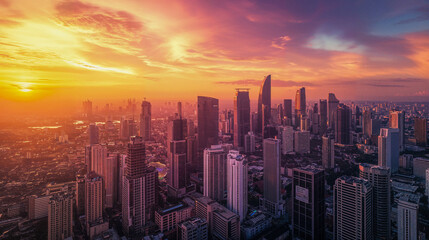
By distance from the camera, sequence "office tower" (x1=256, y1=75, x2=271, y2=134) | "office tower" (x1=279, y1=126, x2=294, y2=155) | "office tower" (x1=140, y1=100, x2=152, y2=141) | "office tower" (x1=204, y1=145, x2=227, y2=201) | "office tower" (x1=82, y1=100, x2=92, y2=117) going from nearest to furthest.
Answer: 1. "office tower" (x1=204, y1=145, x2=227, y2=201)
2. "office tower" (x1=82, y1=100, x2=92, y2=117)
3. "office tower" (x1=279, y1=126, x2=294, y2=155)
4. "office tower" (x1=140, y1=100, x2=152, y2=141)
5. "office tower" (x1=256, y1=75, x2=271, y2=134)

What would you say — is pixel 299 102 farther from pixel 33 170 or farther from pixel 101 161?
pixel 33 170

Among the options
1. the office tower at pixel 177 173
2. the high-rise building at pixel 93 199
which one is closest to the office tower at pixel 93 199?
Result: the high-rise building at pixel 93 199

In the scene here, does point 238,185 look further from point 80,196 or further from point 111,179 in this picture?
point 80,196

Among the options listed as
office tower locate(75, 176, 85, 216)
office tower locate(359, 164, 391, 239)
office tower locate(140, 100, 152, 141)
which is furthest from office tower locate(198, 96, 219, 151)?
office tower locate(359, 164, 391, 239)

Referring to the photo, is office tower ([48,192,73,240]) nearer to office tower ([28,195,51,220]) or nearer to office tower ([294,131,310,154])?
office tower ([28,195,51,220])

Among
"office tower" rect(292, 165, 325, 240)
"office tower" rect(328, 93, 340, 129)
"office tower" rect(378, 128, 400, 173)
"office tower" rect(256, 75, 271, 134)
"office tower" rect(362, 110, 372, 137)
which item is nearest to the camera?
"office tower" rect(292, 165, 325, 240)

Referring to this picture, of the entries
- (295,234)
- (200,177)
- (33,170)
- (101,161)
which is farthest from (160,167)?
(295,234)

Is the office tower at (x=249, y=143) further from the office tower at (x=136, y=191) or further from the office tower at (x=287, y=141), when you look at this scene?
the office tower at (x=136, y=191)
